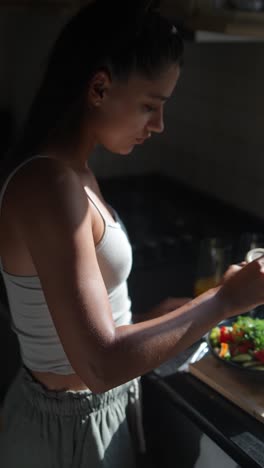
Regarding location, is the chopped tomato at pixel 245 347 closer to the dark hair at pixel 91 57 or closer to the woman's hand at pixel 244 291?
the woman's hand at pixel 244 291

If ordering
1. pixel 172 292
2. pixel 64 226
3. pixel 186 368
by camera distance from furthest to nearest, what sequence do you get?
pixel 172 292
pixel 186 368
pixel 64 226

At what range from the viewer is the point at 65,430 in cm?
88

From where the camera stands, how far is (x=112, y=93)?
2.56 ft

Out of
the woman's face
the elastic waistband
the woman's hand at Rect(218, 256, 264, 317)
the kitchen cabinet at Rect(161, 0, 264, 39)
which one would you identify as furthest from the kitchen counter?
the kitchen cabinet at Rect(161, 0, 264, 39)

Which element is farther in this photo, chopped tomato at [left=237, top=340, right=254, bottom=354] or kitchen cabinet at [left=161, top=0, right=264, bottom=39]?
kitchen cabinet at [left=161, top=0, right=264, bottom=39]

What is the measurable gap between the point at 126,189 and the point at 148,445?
1196mm

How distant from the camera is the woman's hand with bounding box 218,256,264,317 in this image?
76cm

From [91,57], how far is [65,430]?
1.83 ft

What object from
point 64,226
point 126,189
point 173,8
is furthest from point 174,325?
point 126,189

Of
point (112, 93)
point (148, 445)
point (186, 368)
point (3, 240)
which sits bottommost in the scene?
point (148, 445)

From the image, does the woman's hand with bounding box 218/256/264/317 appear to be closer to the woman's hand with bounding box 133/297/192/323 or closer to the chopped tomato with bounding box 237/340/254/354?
the chopped tomato with bounding box 237/340/254/354

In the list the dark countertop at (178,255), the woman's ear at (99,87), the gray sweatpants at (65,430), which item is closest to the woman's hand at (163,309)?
the dark countertop at (178,255)

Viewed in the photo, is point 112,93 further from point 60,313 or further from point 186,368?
point 186,368

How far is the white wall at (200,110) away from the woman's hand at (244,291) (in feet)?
3.32
